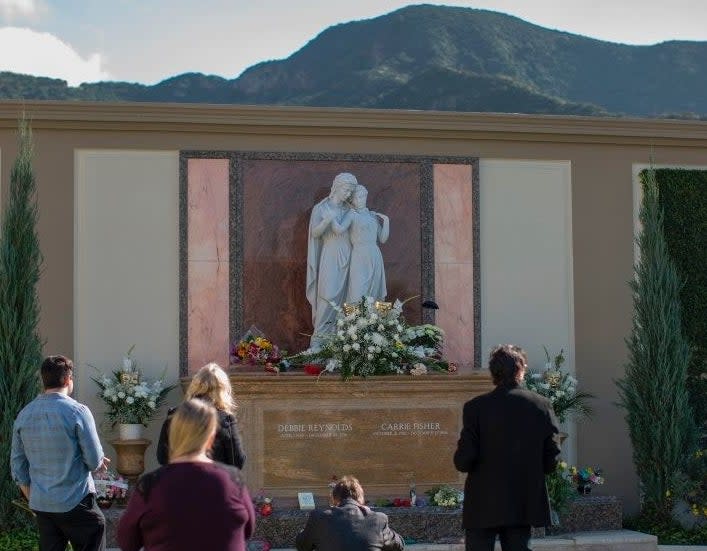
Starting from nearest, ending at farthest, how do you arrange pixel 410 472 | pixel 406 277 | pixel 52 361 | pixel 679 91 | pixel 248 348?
pixel 52 361 < pixel 410 472 < pixel 248 348 < pixel 406 277 < pixel 679 91

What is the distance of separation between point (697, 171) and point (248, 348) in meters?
5.33

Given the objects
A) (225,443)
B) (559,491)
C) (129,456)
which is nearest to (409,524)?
(559,491)

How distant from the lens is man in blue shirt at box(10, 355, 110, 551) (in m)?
6.84

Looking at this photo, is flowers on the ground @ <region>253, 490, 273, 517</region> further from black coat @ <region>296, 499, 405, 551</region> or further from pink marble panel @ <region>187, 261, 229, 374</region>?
black coat @ <region>296, 499, 405, 551</region>

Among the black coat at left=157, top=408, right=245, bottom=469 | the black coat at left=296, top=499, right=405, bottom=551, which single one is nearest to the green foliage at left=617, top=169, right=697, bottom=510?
the black coat at left=296, top=499, right=405, bottom=551

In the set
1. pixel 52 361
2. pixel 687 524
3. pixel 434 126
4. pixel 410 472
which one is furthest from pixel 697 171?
pixel 52 361

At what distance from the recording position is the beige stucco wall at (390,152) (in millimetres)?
12078

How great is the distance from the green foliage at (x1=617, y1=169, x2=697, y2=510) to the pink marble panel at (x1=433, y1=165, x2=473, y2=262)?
6.22 feet

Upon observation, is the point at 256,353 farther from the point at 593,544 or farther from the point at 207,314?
the point at 593,544

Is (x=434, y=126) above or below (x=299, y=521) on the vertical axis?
above

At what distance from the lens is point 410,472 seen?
36.0 ft

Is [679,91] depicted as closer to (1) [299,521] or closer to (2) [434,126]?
(2) [434,126]

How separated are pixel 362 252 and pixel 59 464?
5.64m

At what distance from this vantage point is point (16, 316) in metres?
10.3
